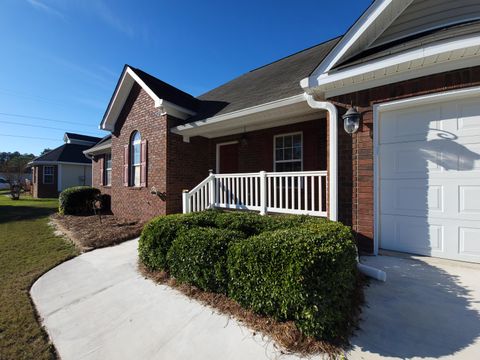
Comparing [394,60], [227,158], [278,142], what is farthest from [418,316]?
[227,158]

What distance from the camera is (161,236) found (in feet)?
14.9

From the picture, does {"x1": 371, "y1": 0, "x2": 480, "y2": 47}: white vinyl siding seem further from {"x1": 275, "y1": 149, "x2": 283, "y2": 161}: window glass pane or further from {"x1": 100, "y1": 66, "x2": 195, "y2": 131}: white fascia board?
{"x1": 100, "y1": 66, "x2": 195, "y2": 131}: white fascia board

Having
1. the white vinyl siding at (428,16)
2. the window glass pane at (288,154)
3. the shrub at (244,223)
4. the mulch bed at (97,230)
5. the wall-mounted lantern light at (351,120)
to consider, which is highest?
the white vinyl siding at (428,16)

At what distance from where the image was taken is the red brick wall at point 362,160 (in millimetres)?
4430

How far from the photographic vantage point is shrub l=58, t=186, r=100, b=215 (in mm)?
11633

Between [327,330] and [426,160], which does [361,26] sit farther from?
[327,330]

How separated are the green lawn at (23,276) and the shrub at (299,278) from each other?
233cm

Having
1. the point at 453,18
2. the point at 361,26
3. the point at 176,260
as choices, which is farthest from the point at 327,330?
the point at 453,18

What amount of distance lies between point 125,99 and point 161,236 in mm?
7413

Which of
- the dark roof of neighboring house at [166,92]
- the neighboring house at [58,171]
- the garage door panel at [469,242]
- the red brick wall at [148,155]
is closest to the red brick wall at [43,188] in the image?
the neighboring house at [58,171]

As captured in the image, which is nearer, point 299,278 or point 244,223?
point 299,278

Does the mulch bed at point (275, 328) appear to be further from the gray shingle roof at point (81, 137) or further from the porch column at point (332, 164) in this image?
the gray shingle roof at point (81, 137)

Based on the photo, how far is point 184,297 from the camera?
368cm

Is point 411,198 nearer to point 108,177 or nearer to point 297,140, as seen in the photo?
point 297,140
